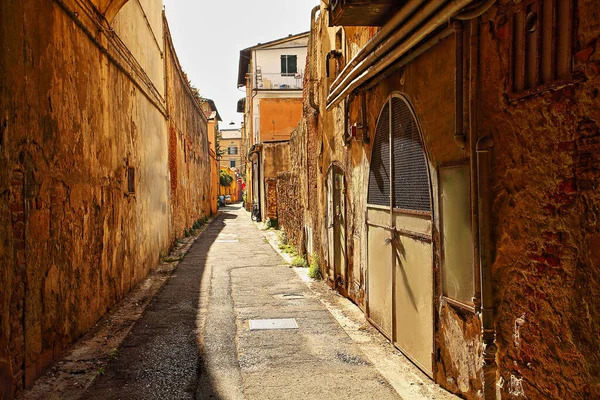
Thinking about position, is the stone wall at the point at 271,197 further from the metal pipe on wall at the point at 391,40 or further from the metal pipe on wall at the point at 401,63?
the metal pipe on wall at the point at 391,40

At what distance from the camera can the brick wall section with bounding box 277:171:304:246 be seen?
1273 centimetres

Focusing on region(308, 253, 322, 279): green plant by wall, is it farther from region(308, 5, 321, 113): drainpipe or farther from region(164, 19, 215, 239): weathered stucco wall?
region(164, 19, 215, 239): weathered stucco wall

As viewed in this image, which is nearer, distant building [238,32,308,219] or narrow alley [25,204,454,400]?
narrow alley [25,204,454,400]

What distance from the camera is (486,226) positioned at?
334 cm

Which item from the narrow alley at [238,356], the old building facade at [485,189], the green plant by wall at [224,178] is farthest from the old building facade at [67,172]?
the green plant by wall at [224,178]

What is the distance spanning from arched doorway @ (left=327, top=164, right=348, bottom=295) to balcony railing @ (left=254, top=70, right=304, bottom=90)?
24.2 m

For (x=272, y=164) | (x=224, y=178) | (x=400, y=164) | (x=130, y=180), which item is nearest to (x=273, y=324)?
(x=400, y=164)

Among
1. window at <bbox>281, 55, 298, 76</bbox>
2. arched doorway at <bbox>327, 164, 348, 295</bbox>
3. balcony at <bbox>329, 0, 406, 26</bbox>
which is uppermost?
window at <bbox>281, 55, 298, 76</bbox>

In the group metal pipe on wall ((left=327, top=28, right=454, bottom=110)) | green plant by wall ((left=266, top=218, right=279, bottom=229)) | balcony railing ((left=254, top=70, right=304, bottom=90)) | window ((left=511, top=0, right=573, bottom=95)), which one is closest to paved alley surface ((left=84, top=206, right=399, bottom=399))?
window ((left=511, top=0, right=573, bottom=95))

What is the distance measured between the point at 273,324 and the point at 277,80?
90.9 ft

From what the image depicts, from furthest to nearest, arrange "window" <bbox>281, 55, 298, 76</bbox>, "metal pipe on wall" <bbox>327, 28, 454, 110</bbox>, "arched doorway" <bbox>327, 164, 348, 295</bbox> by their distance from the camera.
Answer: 1. "window" <bbox>281, 55, 298, 76</bbox>
2. "arched doorway" <bbox>327, 164, 348, 295</bbox>
3. "metal pipe on wall" <bbox>327, 28, 454, 110</bbox>

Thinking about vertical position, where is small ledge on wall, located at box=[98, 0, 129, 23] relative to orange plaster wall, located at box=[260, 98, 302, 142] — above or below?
below

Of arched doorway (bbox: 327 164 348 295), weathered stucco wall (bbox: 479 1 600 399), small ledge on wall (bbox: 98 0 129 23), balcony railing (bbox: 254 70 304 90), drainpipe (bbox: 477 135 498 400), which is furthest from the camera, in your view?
balcony railing (bbox: 254 70 304 90)

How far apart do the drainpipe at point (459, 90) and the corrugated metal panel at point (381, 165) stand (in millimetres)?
1876
